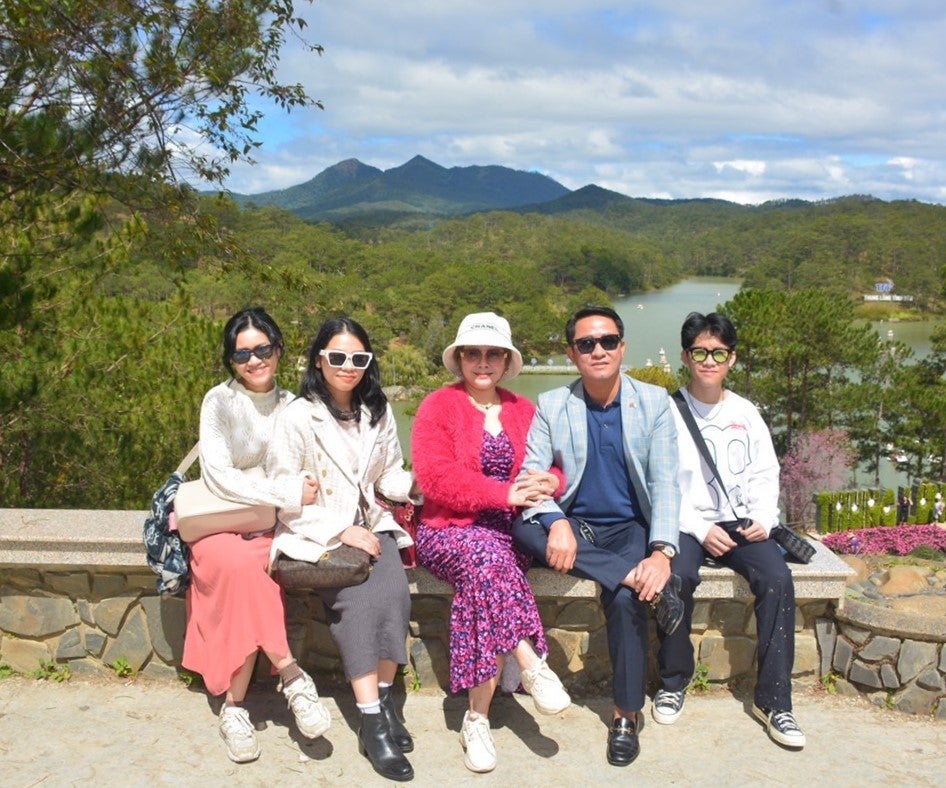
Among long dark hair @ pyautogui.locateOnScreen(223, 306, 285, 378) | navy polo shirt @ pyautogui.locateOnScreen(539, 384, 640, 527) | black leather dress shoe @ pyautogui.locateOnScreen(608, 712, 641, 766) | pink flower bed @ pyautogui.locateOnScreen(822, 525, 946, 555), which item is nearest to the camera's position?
black leather dress shoe @ pyautogui.locateOnScreen(608, 712, 641, 766)

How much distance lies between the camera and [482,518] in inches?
116

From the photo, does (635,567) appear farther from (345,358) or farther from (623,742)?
(345,358)

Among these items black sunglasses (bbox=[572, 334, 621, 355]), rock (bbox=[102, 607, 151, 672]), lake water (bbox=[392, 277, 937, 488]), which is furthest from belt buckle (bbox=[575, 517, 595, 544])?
lake water (bbox=[392, 277, 937, 488])

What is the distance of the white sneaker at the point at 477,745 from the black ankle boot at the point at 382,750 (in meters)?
0.18

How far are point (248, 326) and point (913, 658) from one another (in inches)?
99.6

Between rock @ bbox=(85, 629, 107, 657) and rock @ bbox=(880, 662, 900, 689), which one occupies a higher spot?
rock @ bbox=(85, 629, 107, 657)

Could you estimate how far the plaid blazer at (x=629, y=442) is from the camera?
2.91 m

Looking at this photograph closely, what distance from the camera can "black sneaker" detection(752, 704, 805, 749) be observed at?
270 cm

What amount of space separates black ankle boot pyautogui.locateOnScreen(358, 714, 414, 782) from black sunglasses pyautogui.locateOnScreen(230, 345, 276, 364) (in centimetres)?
121

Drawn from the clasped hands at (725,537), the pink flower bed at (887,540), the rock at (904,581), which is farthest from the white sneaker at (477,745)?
the pink flower bed at (887,540)

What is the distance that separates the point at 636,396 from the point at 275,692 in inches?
65.4

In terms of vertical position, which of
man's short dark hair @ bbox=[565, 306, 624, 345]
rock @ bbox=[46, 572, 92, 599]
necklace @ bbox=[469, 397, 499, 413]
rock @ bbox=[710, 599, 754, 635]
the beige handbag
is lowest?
rock @ bbox=[710, 599, 754, 635]

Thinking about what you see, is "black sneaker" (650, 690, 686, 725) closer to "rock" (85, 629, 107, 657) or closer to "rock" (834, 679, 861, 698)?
"rock" (834, 679, 861, 698)

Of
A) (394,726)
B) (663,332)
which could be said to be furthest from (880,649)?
(663,332)
